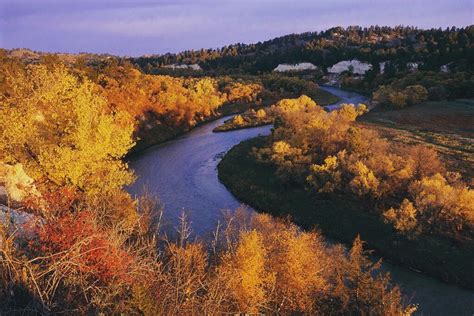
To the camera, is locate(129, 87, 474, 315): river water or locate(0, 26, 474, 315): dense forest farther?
locate(129, 87, 474, 315): river water

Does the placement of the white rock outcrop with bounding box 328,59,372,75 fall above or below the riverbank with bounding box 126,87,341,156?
above

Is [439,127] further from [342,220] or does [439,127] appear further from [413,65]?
[413,65]

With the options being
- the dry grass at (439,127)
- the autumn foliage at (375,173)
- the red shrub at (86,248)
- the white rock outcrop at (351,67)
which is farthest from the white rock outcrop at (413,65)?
the red shrub at (86,248)

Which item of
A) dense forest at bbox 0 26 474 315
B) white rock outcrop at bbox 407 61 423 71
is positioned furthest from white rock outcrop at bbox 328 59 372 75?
dense forest at bbox 0 26 474 315

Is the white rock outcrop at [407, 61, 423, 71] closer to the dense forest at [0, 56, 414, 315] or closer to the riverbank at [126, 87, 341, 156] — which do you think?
the riverbank at [126, 87, 341, 156]

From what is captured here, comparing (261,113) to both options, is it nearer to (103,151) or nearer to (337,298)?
(103,151)

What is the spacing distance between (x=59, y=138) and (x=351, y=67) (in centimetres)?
10416

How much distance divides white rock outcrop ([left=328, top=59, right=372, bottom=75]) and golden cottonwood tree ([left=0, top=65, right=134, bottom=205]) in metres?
99.0

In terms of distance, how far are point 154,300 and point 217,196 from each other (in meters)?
24.7

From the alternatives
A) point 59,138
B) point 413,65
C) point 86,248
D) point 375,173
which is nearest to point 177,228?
point 59,138

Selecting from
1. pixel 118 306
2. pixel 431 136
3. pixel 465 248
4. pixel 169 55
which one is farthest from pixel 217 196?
pixel 169 55

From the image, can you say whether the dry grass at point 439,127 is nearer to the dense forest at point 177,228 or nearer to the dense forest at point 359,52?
the dense forest at point 177,228

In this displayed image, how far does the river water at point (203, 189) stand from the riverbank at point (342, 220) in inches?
28.2

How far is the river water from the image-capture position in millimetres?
22469
